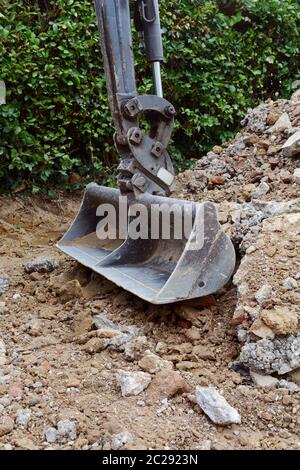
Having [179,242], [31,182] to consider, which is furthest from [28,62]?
[179,242]

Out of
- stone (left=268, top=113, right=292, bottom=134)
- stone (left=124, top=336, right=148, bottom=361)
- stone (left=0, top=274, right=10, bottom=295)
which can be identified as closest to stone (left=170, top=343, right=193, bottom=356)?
stone (left=124, top=336, right=148, bottom=361)

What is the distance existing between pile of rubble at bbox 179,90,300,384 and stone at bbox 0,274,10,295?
1.51 meters

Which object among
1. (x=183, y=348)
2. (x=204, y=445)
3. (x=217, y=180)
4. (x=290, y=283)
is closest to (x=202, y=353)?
(x=183, y=348)

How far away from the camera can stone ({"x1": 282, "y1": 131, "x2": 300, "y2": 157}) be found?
4227 mm

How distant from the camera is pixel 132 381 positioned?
236cm

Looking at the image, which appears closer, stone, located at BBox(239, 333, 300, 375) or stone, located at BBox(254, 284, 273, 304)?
stone, located at BBox(239, 333, 300, 375)

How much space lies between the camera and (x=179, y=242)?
3.27m

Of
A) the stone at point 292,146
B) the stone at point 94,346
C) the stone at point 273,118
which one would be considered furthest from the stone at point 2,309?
the stone at point 273,118

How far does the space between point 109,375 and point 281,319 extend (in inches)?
32.8

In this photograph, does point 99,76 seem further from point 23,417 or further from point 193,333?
point 23,417

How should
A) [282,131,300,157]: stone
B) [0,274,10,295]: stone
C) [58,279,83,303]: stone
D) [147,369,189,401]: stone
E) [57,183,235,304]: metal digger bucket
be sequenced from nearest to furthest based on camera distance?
1. [147,369,189,401]: stone
2. [57,183,235,304]: metal digger bucket
3. [58,279,83,303]: stone
4. [0,274,10,295]: stone
5. [282,131,300,157]: stone

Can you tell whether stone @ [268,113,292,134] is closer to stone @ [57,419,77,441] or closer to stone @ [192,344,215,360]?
stone @ [192,344,215,360]

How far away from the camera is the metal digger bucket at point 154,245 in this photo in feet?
9.45

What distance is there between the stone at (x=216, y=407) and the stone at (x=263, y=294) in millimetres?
613
